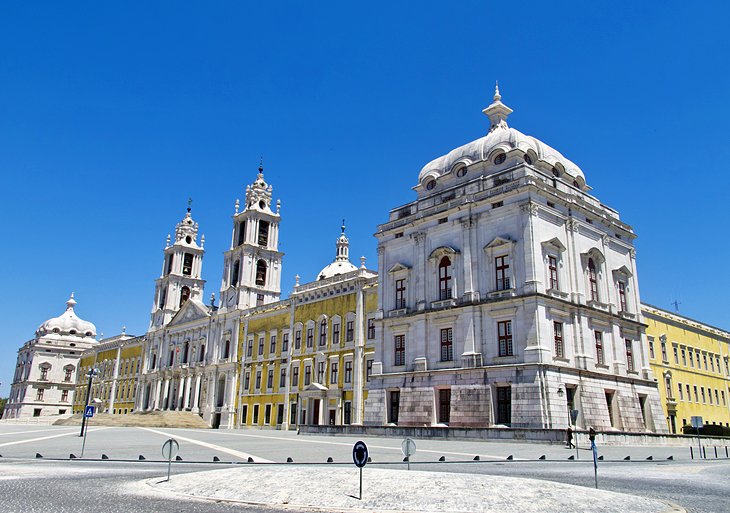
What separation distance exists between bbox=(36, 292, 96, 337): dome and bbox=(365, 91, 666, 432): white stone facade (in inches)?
3365

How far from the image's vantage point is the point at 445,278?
39.8m

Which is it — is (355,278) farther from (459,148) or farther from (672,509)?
(672,509)

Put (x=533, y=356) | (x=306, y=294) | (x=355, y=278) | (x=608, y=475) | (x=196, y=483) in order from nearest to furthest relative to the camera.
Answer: (x=196, y=483) < (x=608, y=475) < (x=533, y=356) < (x=355, y=278) < (x=306, y=294)

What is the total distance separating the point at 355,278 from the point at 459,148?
14.0 metres

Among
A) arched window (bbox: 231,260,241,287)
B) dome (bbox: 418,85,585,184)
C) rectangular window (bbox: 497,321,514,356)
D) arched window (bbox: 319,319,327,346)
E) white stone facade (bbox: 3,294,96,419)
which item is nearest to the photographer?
rectangular window (bbox: 497,321,514,356)

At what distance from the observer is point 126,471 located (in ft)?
55.8

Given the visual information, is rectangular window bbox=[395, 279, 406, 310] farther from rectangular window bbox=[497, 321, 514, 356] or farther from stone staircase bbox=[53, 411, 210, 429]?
stone staircase bbox=[53, 411, 210, 429]

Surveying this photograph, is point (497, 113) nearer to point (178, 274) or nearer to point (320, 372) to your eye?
point (320, 372)

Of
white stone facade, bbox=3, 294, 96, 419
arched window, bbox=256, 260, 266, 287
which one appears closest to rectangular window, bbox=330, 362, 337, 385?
arched window, bbox=256, 260, 266, 287

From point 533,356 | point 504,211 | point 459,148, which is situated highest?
point 459,148

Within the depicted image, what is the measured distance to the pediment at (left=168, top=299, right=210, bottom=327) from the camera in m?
73.9

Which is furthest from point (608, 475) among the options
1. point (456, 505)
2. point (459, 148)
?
point (459, 148)

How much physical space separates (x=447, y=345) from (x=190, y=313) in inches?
1838

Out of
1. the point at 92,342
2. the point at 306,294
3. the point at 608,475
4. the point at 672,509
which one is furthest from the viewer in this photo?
the point at 92,342
